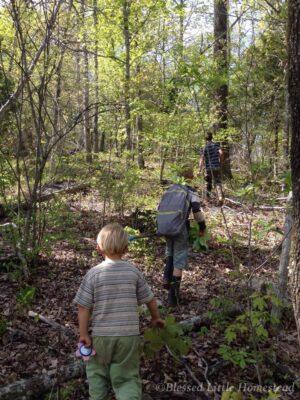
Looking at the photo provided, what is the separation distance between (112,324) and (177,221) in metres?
2.47

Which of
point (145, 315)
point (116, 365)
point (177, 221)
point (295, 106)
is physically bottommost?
point (145, 315)

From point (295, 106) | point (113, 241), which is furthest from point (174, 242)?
point (295, 106)

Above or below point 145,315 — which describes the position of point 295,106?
above

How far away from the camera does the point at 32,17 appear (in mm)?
5875

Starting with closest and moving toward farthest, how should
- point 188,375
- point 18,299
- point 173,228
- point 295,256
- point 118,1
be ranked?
point 295,256
point 188,375
point 18,299
point 173,228
point 118,1

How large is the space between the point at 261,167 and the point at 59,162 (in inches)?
142

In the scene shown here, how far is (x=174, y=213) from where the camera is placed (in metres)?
5.23

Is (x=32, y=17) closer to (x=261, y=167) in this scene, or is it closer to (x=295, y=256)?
(x=261, y=167)

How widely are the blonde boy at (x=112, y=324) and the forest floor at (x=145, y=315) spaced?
631 millimetres

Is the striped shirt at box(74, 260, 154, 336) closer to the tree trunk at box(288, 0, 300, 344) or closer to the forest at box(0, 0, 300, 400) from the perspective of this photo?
the forest at box(0, 0, 300, 400)

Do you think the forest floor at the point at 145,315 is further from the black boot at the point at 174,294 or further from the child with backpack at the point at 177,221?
the child with backpack at the point at 177,221

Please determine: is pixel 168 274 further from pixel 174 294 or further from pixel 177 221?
pixel 177 221

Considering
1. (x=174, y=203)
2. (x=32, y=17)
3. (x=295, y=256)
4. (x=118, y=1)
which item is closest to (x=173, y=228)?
(x=174, y=203)

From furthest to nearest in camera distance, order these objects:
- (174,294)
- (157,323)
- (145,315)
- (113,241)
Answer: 1. (174,294)
2. (145,315)
3. (157,323)
4. (113,241)
